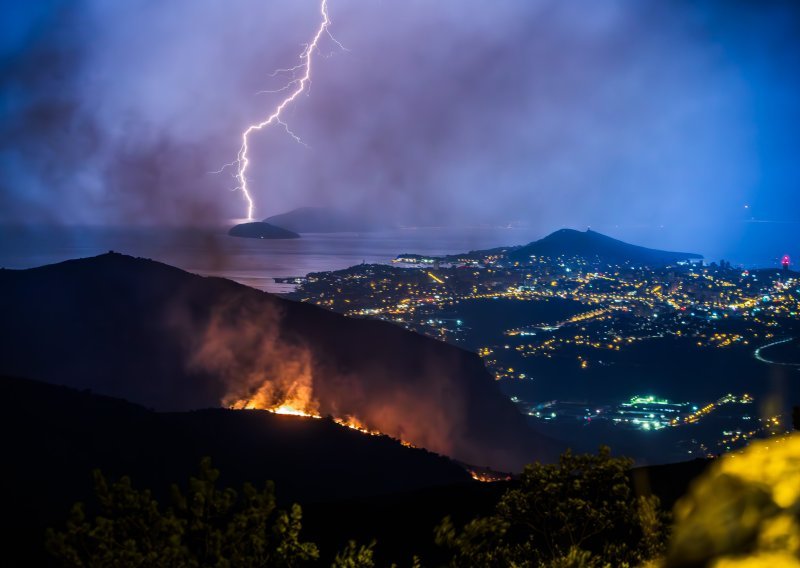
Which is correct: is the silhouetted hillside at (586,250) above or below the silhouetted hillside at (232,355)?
above

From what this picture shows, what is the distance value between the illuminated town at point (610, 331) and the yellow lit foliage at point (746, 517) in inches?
2150

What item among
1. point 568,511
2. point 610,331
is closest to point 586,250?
point 610,331

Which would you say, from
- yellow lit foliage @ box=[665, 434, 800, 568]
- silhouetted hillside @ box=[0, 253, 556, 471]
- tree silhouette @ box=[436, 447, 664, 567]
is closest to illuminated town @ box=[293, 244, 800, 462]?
silhouetted hillside @ box=[0, 253, 556, 471]

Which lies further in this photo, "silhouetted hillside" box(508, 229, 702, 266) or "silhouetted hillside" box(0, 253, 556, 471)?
"silhouetted hillside" box(508, 229, 702, 266)

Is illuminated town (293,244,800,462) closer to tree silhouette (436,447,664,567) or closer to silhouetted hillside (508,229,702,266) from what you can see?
silhouetted hillside (508,229,702,266)

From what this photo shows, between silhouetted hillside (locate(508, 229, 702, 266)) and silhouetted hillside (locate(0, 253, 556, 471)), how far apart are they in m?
104

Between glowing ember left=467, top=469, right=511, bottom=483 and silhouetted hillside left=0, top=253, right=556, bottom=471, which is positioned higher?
silhouetted hillside left=0, top=253, right=556, bottom=471

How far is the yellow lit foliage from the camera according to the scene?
7.83ft

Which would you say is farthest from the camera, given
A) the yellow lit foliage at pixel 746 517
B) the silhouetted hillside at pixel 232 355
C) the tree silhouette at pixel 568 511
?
the silhouetted hillside at pixel 232 355

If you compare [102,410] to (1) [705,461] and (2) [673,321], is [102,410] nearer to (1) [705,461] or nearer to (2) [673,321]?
(1) [705,461]

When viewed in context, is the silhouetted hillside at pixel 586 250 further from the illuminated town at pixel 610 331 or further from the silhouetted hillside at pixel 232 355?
the silhouetted hillside at pixel 232 355

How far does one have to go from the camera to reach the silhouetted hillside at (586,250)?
554ft

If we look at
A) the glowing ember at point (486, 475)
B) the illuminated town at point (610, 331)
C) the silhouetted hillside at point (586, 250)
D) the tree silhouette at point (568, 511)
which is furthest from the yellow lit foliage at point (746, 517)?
the silhouetted hillside at point (586, 250)

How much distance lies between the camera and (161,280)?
55719mm
